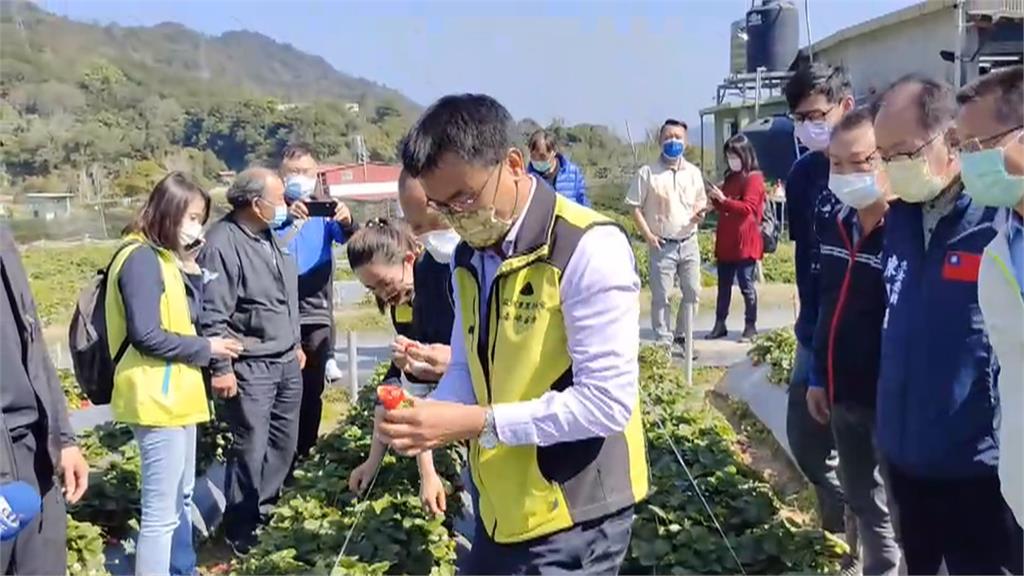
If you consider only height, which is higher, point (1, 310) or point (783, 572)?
point (1, 310)

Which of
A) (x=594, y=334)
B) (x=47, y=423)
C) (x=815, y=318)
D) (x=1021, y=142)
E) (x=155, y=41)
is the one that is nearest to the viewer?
(x=594, y=334)

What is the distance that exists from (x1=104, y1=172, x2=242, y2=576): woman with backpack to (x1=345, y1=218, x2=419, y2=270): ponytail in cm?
Answer: 84

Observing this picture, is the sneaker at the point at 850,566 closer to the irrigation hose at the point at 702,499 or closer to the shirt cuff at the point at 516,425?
the irrigation hose at the point at 702,499

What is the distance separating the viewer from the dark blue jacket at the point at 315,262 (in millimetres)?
5367

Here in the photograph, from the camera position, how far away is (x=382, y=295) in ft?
11.6

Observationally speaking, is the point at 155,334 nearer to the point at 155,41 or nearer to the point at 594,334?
the point at 594,334

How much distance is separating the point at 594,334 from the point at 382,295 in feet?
5.56

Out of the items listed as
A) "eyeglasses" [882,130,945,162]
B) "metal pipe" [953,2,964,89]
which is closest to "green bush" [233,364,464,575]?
"eyeglasses" [882,130,945,162]

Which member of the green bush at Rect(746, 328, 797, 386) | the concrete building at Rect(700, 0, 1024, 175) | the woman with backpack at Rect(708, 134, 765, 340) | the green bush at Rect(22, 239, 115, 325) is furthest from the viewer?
the green bush at Rect(22, 239, 115, 325)

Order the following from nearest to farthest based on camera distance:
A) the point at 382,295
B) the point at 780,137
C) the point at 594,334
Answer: the point at 594,334 < the point at 382,295 < the point at 780,137

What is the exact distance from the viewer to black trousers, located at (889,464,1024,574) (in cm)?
256

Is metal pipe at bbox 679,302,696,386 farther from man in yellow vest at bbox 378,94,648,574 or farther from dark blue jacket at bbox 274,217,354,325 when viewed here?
man in yellow vest at bbox 378,94,648,574

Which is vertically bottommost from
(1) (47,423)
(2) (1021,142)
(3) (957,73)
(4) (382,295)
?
(1) (47,423)

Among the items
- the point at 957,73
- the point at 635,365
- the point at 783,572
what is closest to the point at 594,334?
the point at 635,365
